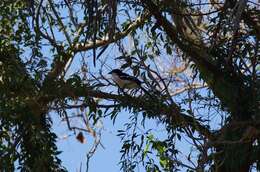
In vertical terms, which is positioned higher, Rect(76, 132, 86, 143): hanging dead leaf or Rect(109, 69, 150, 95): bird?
Rect(109, 69, 150, 95): bird

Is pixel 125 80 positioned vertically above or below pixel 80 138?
above

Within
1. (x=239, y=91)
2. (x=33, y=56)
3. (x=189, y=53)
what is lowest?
(x=239, y=91)

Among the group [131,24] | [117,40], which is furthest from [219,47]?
[131,24]

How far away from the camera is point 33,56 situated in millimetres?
7512

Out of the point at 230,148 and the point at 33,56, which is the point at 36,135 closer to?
the point at 33,56

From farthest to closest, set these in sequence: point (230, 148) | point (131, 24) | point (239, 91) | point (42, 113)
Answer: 1. point (131, 24)
2. point (42, 113)
3. point (239, 91)
4. point (230, 148)

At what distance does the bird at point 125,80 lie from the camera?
725 centimetres

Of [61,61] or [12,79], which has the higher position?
[61,61]

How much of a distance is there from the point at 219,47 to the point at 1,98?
7.13ft

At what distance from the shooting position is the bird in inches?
285

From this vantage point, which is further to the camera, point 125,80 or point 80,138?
point 125,80

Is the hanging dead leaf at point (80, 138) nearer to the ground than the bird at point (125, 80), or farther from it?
nearer to the ground

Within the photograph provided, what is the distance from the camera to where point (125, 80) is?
7.74 m

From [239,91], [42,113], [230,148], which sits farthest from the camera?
[42,113]
